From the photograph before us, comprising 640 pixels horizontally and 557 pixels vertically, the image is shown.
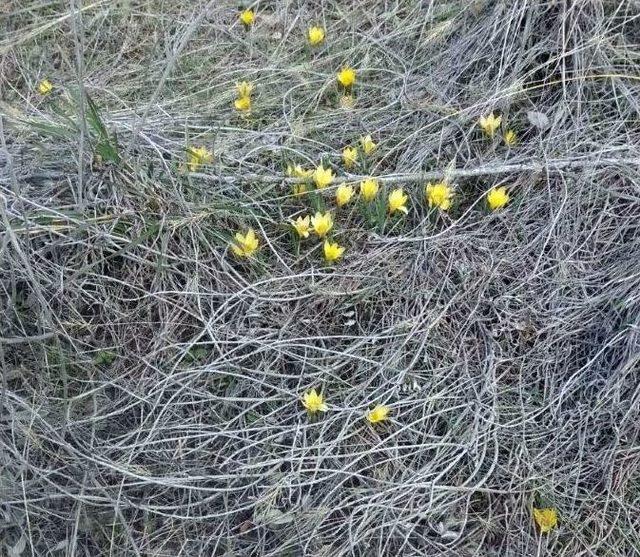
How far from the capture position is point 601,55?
92.9 inches

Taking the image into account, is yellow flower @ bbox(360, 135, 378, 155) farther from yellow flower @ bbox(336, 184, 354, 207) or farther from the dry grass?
yellow flower @ bbox(336, 184, 354, 207)

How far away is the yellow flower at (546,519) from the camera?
1.65m

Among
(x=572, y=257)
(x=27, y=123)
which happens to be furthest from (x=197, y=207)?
(x=572, y=257)

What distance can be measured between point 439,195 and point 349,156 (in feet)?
0.97

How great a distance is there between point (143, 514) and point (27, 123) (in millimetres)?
1130

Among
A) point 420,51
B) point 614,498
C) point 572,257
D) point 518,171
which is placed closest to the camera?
point 614,498

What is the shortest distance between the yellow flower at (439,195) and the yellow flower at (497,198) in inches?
4.5

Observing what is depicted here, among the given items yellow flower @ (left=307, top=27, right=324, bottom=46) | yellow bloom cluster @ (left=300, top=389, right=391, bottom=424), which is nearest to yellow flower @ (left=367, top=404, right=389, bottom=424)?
yellow bloom cluster @ (left=300, top=389, right=391, bottom=424)

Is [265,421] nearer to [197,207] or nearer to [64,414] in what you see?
[64,414]

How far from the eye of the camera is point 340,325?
1.94 m

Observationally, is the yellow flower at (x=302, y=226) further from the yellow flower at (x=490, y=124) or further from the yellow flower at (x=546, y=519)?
the yellow flower at (x=546, y=519)

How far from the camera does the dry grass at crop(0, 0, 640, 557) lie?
1.72 metres

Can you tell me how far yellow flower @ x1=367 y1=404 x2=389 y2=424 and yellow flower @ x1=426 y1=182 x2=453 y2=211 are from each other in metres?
0.59

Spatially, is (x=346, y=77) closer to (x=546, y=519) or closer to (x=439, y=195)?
(x=439, y=195)
